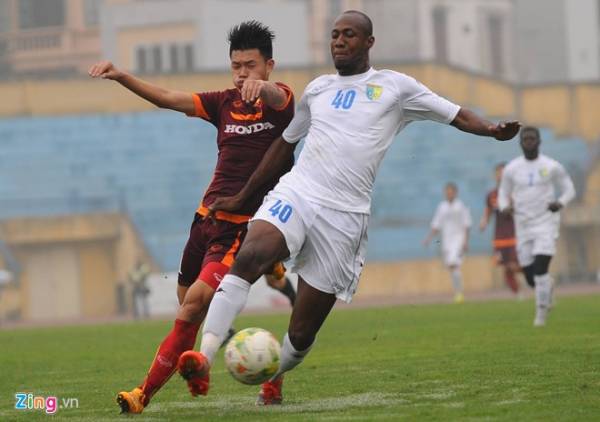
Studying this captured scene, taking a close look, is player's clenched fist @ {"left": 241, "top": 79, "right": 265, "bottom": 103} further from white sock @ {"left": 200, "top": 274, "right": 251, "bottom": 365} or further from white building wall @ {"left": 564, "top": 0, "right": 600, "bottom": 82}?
white building wall @ {"left": 564, "top": 0, "right": 600, "bottom": 82}

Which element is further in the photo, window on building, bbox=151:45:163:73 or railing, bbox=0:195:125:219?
window on building, bbox=151:45:163:73

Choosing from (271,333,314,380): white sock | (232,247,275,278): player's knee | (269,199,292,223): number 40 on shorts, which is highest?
(269,199,292,223): number 40 on shorts

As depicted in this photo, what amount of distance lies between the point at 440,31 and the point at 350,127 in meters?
62.8

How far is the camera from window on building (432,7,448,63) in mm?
70188

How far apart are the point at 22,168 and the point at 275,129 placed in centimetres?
3647

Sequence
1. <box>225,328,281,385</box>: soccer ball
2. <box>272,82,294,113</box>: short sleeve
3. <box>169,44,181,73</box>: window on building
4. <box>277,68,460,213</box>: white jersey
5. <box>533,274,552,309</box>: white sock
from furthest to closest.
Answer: <box>169,44,181,73</box>: window on building
<box>533,274,552,309</box>: white sock
<box>272,82,294,113</box>: short sleeve
<box>277,68,460,213</box>: white jersey
<box>225,328,281,385</box>: soccer ball

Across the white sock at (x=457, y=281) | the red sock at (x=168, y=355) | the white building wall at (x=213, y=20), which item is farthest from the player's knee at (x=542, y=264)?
the white building wall at (x=213, y=20)

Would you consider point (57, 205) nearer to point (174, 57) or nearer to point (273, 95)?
point (174, 57)

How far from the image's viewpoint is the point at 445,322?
62.3 ft

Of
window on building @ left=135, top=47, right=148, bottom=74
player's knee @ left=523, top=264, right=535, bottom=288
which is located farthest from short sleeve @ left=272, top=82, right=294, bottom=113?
window on building @ left=135, top=47, right=148, bottom=74

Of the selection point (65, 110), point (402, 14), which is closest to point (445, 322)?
point (65, 110)

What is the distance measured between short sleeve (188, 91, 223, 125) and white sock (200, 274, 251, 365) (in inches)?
51.0

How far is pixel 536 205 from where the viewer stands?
17156 mm

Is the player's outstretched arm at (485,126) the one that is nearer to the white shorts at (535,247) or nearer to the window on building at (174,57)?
the white shorts at (535,247)
